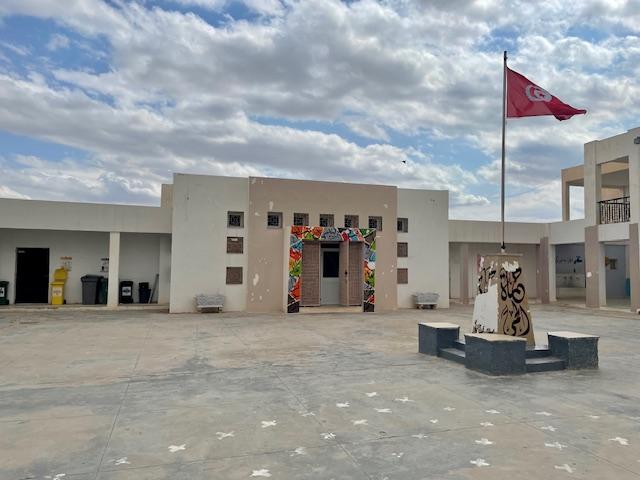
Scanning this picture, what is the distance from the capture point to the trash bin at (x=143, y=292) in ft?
68.8

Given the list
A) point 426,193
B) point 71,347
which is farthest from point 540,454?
point 426,193

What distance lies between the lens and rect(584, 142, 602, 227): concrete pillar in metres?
21.5

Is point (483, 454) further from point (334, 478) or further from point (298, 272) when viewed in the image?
point (298, 272)

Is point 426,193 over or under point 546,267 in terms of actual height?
over

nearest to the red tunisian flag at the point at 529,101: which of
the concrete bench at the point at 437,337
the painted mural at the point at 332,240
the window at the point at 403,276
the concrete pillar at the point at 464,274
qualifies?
the concrete bench at the point at 437,337

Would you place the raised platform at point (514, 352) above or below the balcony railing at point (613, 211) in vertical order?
below

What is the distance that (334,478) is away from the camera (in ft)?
12.9

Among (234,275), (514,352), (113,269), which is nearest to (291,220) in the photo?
(234,275)

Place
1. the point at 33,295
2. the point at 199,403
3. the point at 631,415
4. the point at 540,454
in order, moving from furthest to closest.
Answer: the point at 33,295, the point at 199,403, the point at 631,415, the point at 540,454

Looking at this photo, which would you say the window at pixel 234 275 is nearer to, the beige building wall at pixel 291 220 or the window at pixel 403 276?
the beige building wall at pixel 291 220

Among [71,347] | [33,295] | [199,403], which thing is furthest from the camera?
[33,295]

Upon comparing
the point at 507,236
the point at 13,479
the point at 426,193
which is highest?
the point at 426,193

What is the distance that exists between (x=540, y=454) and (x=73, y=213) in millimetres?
18541

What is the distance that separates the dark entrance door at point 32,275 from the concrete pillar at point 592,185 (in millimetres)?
23435
